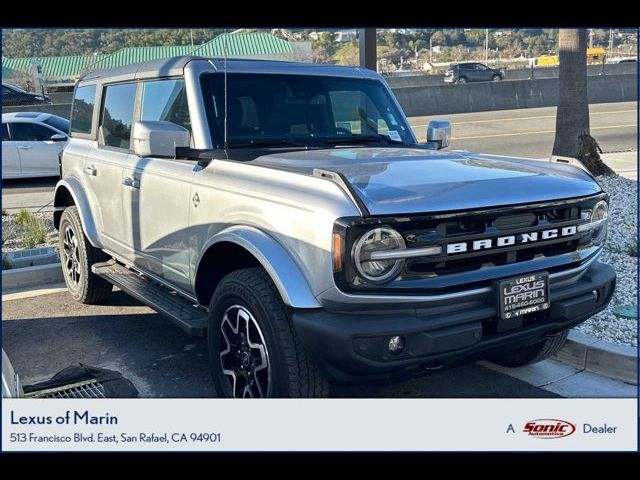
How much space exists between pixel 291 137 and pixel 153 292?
58.9 inches

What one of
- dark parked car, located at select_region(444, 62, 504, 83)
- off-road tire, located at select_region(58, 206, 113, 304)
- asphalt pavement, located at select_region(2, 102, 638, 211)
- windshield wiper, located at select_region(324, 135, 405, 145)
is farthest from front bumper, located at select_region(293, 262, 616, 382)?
dark parked car, located at select_region(444, 62, 504, 83)

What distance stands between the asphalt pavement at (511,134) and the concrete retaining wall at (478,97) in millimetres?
659

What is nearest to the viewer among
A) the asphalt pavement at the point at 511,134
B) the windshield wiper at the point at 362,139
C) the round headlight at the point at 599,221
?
the round headlight at the point at 599,221

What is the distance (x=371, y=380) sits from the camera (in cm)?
304

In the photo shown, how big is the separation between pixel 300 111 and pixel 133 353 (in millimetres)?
2147

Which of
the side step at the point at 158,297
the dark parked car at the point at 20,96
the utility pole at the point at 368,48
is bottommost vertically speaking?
the side step at the point at 158,297

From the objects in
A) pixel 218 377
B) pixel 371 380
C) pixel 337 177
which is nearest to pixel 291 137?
pixel 337 177

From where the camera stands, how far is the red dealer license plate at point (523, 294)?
312 cm

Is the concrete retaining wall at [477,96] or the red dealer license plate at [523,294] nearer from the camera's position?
the red dealer license plate at [523,294]

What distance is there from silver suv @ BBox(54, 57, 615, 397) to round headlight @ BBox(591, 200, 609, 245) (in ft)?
0.04

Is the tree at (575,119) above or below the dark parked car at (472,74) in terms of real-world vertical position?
below

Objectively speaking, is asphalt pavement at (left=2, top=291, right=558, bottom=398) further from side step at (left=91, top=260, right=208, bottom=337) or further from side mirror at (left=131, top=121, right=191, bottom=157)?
side mirror at (left=131, top=121, right=191, bottom=157)

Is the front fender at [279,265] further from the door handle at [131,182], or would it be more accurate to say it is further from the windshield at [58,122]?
the windshield at [58,122]

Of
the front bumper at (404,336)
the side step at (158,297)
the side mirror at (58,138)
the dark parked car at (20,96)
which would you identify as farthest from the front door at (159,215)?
the side mirror at (58,138)
